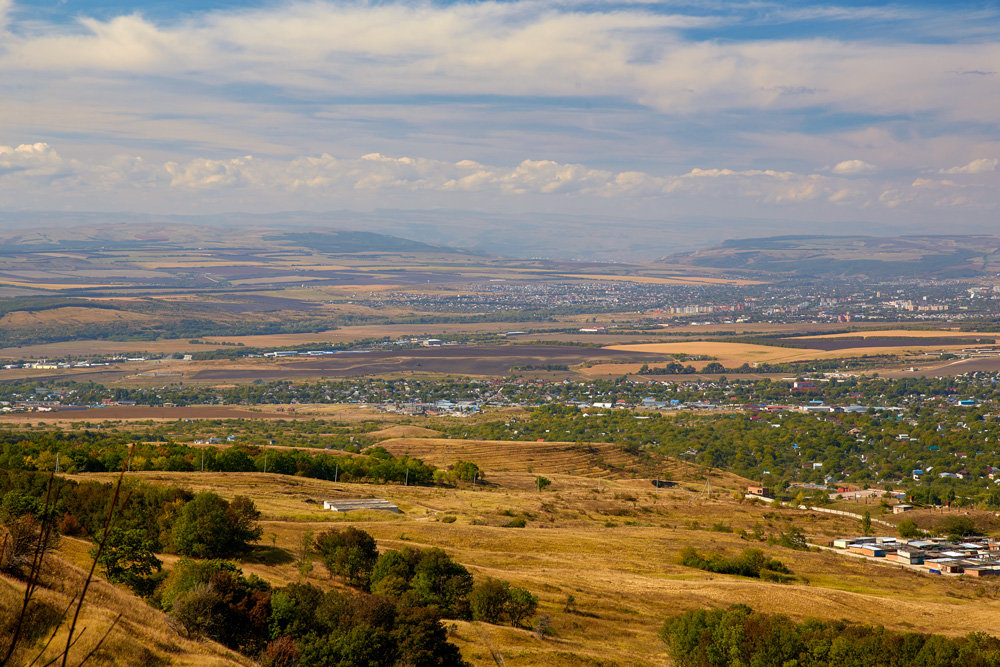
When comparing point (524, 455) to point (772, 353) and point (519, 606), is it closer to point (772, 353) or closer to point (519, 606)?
point (519, 606)

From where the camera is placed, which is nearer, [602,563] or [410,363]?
[602,563]

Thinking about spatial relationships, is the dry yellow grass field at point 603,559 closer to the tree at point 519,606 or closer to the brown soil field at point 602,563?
the brown soil field at point 602,563

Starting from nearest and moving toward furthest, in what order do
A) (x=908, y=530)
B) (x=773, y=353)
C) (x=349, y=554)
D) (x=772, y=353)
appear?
(x=349, y=554) < (x=908, y=530) < (x=772, y=353) < (x=773, y=353)

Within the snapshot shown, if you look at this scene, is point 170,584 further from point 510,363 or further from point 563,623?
point 510,363

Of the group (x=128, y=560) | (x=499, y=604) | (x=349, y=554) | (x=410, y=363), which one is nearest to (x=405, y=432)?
(x=349, y=554)

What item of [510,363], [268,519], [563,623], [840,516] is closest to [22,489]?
[268,519]
